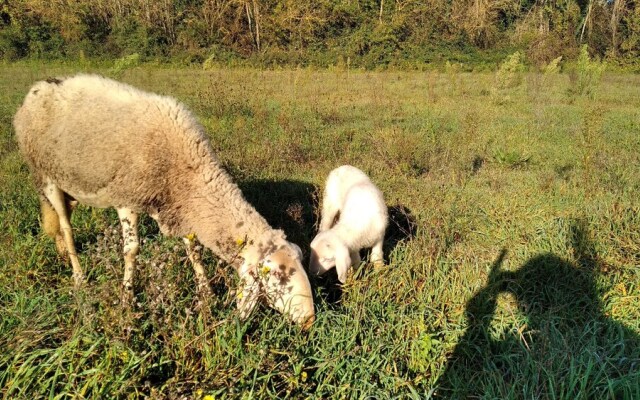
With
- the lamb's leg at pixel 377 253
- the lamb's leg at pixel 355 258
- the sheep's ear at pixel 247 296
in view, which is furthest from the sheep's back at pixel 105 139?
the lamb's leg at pixel 377 253

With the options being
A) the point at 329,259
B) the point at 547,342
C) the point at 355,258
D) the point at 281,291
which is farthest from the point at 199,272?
the point at 547,342

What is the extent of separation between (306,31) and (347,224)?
83.7 ft

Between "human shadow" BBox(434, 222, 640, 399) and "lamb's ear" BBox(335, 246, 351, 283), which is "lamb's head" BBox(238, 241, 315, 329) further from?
"human shadow" BBox(434, 222, 640, 399)

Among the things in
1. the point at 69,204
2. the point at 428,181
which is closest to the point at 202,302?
the point at 69,204

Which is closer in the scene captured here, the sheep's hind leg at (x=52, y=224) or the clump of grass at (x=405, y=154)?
the sheep's hind leg at (x=52, y=224)

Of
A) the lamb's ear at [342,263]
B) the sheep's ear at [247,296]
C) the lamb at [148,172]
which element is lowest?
the lamb's ear at [342,263]

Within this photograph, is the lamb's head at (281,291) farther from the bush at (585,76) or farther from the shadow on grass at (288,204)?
the bush at (585,76)

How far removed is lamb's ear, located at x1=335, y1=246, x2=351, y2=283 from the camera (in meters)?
3.89

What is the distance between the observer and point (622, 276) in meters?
4.35

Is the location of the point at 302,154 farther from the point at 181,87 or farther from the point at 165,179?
the point at 181,87

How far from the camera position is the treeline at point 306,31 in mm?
24438

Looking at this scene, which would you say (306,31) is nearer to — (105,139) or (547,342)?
(105,139)

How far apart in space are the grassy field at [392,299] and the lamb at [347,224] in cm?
22

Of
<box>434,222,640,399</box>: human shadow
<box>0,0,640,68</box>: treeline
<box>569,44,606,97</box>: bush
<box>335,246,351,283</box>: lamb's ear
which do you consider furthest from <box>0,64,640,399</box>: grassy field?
<box>0,0,640,68</box>: treeline
